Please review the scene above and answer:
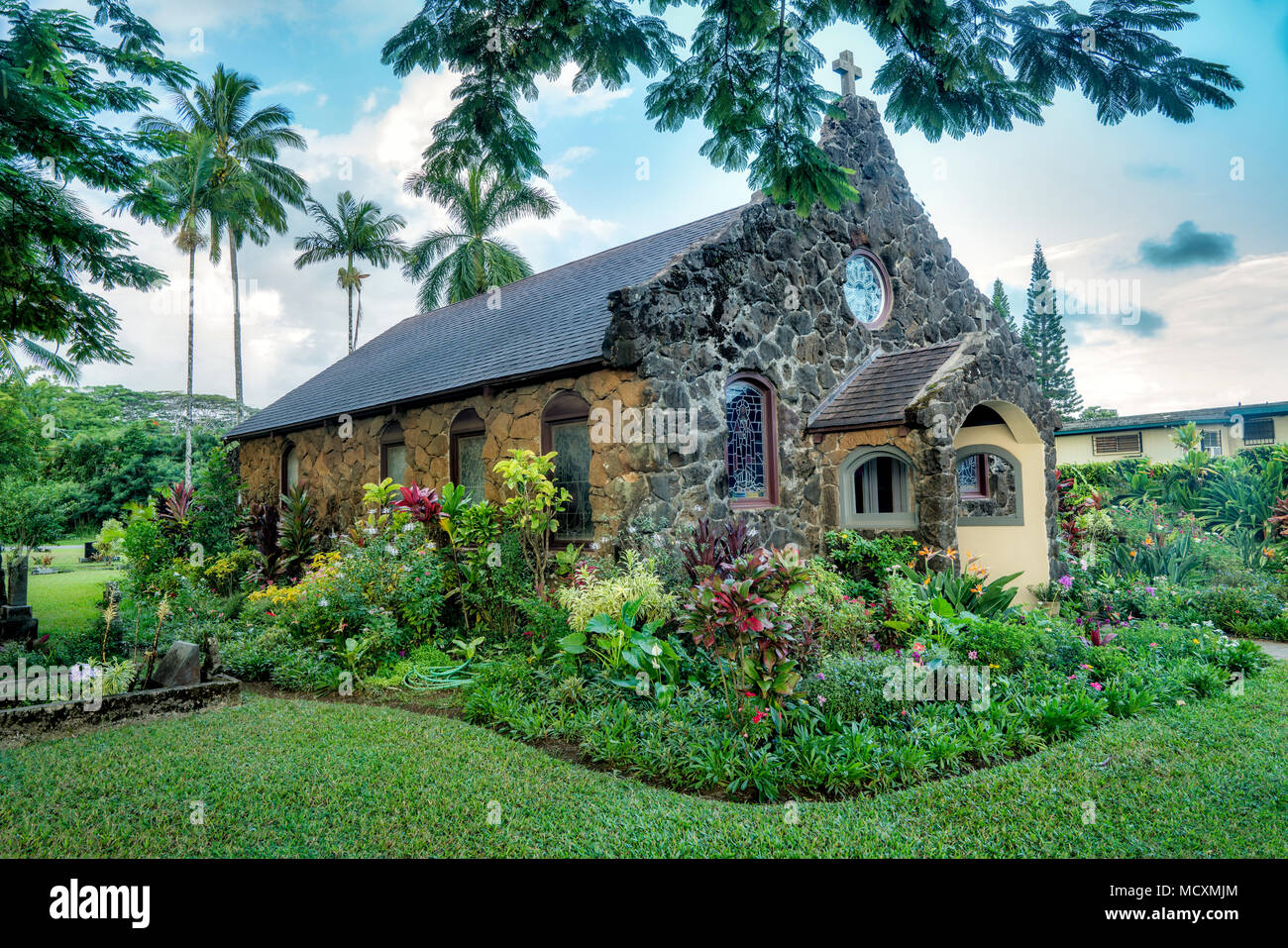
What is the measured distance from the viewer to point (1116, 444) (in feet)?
78.6

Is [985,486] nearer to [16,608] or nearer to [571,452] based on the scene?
[571,452]

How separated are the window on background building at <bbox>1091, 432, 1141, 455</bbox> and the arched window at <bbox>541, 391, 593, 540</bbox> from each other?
2223 centimetres

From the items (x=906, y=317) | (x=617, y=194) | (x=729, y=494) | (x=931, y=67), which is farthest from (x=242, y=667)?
(x=906, y=317)

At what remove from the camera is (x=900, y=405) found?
30.0 ft

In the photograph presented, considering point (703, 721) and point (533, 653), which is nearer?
point (703, 721)

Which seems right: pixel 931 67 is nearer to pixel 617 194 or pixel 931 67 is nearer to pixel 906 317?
pixel 617 194

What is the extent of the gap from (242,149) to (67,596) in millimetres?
18769

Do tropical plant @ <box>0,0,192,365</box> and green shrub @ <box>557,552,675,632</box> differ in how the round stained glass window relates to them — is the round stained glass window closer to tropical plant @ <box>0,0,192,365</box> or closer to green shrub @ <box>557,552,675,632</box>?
green shrub @ <box>557,552,675,632</box>

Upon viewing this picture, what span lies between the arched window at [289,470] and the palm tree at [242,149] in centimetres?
1149

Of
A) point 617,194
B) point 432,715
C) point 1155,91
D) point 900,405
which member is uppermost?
point 617,194

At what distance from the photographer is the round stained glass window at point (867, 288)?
36.3ft

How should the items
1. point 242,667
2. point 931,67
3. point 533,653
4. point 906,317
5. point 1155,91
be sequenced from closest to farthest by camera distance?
point 1155,91 → point 931,67 → point 533,653 → point 242,667 → point 906,317

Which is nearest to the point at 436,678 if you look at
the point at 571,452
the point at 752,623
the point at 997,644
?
the point at 571,452

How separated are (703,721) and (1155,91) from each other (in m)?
4.79
